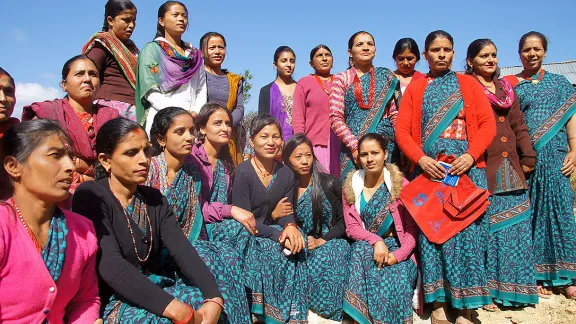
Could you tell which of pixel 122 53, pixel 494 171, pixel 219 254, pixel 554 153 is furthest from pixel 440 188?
pixel 122 53

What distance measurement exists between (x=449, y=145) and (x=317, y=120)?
5.52ft

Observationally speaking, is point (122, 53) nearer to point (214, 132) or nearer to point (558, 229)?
point (214, 132)

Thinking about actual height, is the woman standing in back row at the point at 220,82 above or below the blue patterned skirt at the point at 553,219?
above

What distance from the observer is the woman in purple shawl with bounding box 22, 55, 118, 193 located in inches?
135

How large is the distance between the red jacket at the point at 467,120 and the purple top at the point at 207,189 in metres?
1.53

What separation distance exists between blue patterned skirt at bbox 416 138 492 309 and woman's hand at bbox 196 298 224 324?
1750mm

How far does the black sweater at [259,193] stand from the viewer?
399 cm

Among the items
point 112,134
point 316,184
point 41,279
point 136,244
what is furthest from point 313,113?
point 41,279

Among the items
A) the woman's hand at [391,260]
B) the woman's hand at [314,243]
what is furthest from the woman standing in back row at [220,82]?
the woman's hand at [391,260]

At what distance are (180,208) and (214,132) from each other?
0.83 meters

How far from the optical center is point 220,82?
16.1 ft

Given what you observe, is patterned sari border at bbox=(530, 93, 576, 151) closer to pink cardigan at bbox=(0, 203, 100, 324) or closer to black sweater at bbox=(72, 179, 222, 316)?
black sweater at bbox=(72, 179, 222, 316)

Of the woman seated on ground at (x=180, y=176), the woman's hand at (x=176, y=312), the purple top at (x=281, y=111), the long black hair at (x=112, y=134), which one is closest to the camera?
the woman's hand at (x=176, y=312)

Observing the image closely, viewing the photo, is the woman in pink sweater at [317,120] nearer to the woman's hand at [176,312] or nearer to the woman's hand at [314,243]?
the woman's hand at [314,243]
